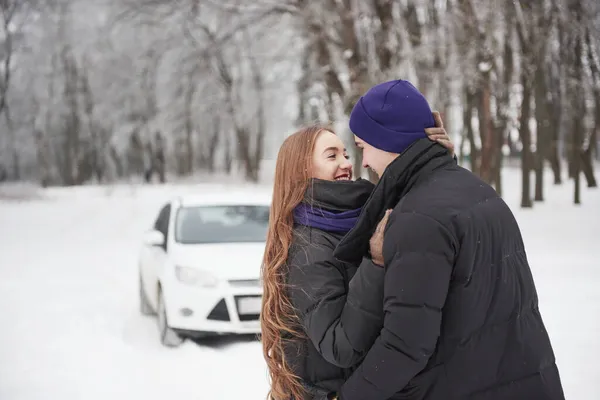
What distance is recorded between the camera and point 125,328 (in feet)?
28.1

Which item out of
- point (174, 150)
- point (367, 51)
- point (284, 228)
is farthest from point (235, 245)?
point (174, 150)

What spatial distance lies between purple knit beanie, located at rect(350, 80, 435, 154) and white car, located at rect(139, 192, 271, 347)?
5.41 meters

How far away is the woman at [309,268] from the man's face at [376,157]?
16 cm

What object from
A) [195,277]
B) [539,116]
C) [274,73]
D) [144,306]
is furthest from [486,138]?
[274,73]

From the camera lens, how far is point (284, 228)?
2.51 metres

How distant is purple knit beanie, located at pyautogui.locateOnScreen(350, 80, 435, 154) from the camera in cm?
211

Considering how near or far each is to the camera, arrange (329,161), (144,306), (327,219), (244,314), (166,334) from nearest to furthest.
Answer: (327,219), (329,161), (244,314), (166,334), (144,306)

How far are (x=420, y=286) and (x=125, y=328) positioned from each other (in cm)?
718

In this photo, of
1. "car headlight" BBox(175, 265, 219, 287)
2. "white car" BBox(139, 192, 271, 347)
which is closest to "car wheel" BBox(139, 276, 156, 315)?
"white car" BBox(139, 192, 271, 347)

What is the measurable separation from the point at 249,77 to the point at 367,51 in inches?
977

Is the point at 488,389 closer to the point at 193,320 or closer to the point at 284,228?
the point at 284,228

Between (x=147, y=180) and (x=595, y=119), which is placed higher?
(x=595, y=119)

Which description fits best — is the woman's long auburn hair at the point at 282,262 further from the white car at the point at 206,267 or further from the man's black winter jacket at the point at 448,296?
the white car at the point at 206,267

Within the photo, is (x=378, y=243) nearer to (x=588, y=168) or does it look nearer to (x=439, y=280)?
(x=439, y=280)
